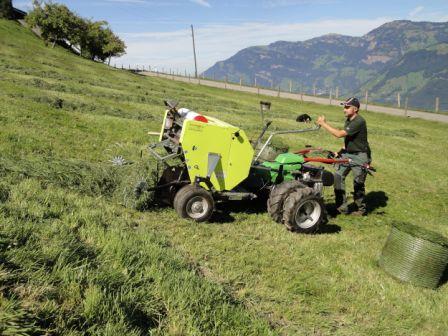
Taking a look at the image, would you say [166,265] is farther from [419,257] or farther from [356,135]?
[356,135]

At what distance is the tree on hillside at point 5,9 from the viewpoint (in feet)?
210

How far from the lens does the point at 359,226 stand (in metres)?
9.05

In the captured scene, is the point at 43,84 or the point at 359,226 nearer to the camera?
the point at 359,226

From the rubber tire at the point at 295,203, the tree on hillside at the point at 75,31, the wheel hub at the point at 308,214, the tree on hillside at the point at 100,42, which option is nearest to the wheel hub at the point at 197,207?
the rubber tire at the point at 295,203

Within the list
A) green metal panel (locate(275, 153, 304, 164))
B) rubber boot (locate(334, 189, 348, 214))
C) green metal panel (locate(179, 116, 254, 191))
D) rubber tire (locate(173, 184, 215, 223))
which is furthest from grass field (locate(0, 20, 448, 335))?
green metal panel (locate(275, 153, 304, 164))

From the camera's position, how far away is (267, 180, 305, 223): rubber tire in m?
7.78

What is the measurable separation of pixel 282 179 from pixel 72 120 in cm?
916

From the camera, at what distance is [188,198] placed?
7.29m

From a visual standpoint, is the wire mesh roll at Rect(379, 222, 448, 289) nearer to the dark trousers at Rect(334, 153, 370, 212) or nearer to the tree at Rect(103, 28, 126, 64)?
the dark trousers at Rect(334, 153, 370, 212)

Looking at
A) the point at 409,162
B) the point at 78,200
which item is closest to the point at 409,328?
the point at 78,200

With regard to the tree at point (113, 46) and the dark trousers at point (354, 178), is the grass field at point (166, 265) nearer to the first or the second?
the dark trousers at point (354, 178)

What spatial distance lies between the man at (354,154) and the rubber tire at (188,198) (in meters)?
3.33

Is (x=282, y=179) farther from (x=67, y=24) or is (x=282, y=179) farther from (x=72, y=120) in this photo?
(x=67, y=24)

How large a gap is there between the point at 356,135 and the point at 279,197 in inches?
114
